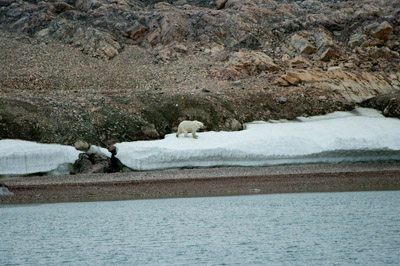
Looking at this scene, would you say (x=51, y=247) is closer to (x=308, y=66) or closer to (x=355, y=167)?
(x=355, y=167)

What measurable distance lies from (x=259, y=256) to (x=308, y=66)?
78.9ft

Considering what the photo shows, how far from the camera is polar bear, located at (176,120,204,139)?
23500 millimetres

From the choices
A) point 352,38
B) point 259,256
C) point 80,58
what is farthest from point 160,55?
point 259,256

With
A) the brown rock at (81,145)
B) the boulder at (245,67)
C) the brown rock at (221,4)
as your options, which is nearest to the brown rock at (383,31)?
the boulder at (245,67)

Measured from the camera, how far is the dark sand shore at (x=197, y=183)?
1859 centimetres

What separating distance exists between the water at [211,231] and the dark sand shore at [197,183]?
1.17 meters

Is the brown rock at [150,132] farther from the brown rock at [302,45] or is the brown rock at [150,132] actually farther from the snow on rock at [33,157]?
the brown rock at [302,45]

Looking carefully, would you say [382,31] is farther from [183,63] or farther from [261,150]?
[261,150]

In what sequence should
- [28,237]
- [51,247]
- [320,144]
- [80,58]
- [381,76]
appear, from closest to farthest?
[51,247], [28,237], [320,144], [381,76], [80,58]

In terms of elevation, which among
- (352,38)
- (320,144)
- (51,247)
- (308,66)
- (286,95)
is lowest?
(51,247)

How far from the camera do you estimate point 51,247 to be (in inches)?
469

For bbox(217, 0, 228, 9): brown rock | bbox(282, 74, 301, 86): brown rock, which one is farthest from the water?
bbox(217, 0, 228, 9): brown rock

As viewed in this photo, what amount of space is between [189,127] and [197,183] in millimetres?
4580

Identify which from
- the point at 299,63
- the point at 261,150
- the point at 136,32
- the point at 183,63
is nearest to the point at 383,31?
the point at 299,63
